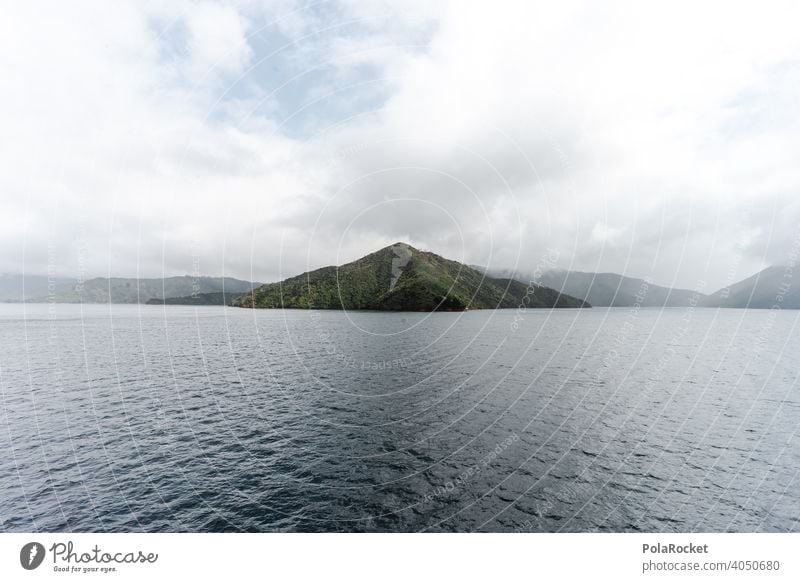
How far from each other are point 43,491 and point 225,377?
112ft

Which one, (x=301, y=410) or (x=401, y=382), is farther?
(x=401, y=382)

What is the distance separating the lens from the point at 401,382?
56938 mm

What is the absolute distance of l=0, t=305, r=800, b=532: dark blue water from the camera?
23484 millimetres

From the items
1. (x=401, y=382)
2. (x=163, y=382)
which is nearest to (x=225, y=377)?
(x=163, y=382)

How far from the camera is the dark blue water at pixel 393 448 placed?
→ 2348 centimetres

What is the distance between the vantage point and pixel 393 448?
33188 millimetres

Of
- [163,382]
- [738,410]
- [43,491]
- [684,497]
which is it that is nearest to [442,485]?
[684,497]

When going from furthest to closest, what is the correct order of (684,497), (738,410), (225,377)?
(225,377), (738,410), (684,497)

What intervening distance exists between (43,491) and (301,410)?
22603mm

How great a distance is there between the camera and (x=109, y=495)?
24797mm

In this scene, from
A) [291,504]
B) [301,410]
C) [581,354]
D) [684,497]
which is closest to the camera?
[291,504]
